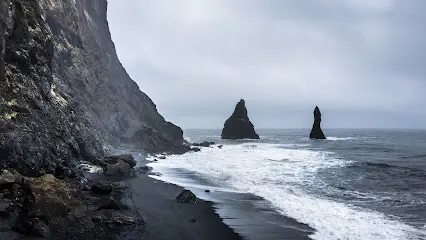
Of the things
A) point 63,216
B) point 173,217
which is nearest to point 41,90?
point 63,216

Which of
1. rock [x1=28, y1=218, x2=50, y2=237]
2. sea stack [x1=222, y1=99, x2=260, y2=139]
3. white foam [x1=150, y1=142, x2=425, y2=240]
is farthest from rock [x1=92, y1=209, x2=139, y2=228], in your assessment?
sea stack [x1=222, y1=99, x2=260, y2=139]

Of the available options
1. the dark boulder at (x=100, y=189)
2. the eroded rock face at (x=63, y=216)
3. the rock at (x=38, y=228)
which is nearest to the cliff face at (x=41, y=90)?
the dark boulder at (x=100, y=189)

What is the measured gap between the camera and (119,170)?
32.8 m

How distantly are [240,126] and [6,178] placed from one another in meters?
114

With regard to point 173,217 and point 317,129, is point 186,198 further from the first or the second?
point 317,129

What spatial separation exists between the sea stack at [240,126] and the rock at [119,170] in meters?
96.6

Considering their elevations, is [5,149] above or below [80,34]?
below

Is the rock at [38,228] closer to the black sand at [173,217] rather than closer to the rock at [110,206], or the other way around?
the rock at [110,206]

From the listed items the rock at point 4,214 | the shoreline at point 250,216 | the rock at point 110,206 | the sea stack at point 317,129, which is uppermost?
the sea stack at point 317,129

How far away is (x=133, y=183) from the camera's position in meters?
28.3

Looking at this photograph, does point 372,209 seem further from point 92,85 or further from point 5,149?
point 92,85

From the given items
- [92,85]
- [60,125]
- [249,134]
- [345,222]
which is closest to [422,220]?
[345,222]

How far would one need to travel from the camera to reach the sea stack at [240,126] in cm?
12900

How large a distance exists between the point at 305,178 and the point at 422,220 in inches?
597
